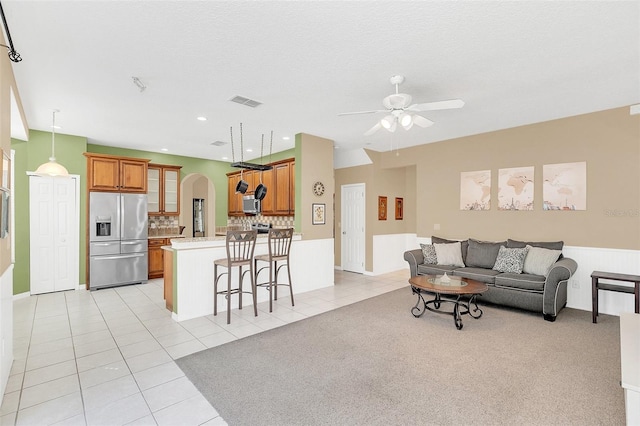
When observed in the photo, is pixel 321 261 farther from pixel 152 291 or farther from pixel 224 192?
pixel 224 192

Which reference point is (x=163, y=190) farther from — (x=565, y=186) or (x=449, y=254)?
(x=565, y=186)

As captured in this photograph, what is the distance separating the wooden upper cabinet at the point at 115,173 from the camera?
5.61m

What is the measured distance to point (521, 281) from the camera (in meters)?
4.17

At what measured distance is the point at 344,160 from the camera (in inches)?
291

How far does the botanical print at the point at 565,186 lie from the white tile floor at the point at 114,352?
124 inches

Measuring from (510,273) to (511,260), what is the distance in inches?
8.5

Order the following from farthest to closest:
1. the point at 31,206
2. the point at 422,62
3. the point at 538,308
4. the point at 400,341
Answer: the point at 31,206
the point at 538,308
the point at 400,341
the point at 422,62

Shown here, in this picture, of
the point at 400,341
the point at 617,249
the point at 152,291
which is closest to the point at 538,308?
the point at 617,249

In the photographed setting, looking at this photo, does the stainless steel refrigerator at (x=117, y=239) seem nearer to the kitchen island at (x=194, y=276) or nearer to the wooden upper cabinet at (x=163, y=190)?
the wooden upper cabinet at (x=163, y=190)

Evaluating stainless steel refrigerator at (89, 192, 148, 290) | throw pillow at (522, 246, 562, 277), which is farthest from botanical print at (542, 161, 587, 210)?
stainless steel refrigerator at (89, 192, 148, 290)

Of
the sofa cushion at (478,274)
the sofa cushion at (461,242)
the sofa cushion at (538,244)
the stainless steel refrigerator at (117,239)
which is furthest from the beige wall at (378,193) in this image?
the stainless steel refrigerator at (117,239)

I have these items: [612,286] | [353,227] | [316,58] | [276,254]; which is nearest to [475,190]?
[612,286]

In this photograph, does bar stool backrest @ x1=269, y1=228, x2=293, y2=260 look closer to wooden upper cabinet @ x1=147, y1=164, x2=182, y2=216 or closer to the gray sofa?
the gray sofa

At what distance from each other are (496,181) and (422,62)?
11.0ft
